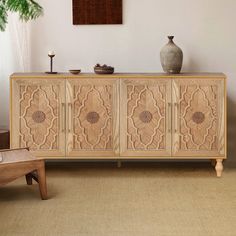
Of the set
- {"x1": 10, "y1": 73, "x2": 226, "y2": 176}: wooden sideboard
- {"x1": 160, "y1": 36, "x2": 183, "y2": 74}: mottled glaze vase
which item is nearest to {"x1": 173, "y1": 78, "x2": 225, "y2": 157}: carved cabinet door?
{"x1": 10, "y1": 73, "x2": 226, "y2": 176}: wooden sideboard

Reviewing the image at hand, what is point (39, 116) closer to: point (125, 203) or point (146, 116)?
point (146, 116)

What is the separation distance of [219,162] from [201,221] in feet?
4.27

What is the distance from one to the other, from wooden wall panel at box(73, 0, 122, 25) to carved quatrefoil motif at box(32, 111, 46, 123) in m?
0.96

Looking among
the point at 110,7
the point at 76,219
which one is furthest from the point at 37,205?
the point at 110,7

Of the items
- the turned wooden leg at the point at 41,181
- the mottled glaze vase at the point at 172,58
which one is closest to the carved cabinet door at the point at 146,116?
the mottled glaze vase at the point at 172,58

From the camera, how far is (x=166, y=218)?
3.88m

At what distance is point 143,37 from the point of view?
5.48 meters

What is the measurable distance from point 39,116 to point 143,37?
121 centimetres

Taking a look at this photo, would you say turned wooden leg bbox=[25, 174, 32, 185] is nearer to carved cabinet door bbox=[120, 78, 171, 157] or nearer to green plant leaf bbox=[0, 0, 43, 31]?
carved cabinet door bbox=[120, 78, 171, 157]

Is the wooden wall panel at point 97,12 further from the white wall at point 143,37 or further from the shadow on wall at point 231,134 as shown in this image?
the shadow on wall at point 231,134

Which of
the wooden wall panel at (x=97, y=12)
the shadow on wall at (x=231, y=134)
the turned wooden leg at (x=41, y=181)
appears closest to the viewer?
the turned wooden leg at (x=41, y=181)

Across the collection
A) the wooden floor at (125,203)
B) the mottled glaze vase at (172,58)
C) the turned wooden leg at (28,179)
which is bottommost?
the wooden floor at (125,203)

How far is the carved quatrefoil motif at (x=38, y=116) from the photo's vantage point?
5.00m

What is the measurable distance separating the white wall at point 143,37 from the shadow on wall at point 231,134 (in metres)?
0.23
